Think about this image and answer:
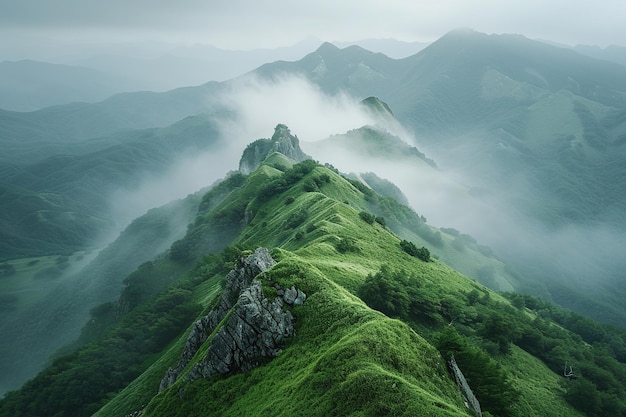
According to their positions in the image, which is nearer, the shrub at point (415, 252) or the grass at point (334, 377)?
the grass at point (334, 377)

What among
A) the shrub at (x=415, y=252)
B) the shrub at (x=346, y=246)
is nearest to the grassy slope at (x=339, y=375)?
the shrub at (x=346, y=246)

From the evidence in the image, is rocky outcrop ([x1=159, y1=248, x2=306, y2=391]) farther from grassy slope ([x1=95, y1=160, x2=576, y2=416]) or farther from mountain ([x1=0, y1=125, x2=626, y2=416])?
grassy slope ([x1=95, y1=160, x2=576, y2=416])

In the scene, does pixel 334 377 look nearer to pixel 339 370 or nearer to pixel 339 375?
pixel 339 375

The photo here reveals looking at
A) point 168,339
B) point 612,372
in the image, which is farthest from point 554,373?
point 168,339

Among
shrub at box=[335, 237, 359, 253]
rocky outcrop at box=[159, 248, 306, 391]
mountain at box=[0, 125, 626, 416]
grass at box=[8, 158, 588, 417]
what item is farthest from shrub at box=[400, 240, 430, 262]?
rocky outcrop at box=[159, 248, 306, 391]

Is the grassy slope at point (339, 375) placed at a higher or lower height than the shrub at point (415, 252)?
lower

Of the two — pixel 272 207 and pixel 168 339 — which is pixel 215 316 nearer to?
pixel 168 339

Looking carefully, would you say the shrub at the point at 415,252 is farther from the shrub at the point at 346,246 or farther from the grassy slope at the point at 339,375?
the grassy slope at the point at 339,375

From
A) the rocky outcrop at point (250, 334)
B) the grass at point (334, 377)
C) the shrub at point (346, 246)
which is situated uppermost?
the shrub at point (346, 246)
